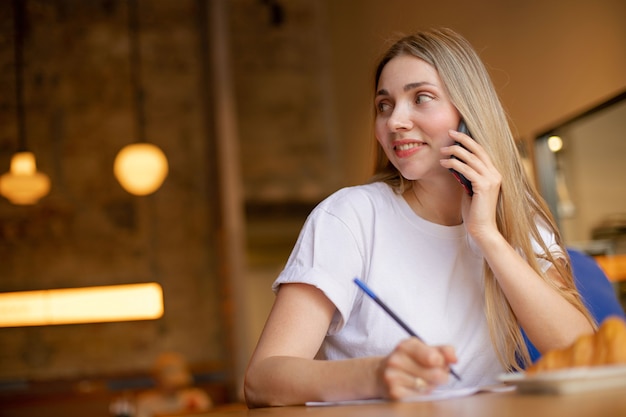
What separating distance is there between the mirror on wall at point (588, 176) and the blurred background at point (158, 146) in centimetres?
287

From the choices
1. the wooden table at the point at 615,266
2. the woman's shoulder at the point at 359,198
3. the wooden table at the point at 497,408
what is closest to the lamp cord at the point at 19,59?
the wooden table at the point at 615,266

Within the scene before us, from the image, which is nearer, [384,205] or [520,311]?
[520,311]

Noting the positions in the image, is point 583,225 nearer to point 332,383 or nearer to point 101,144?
point 332,383

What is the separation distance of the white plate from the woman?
1.30ft

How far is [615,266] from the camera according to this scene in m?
4.49

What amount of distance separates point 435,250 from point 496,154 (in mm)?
243

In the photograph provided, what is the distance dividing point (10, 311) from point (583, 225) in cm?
565

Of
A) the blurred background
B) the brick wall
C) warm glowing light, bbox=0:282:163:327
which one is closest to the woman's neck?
the blurred background

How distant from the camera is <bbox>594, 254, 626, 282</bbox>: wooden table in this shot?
174 inches

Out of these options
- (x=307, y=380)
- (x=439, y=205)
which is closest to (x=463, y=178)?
(x=439, y=205)

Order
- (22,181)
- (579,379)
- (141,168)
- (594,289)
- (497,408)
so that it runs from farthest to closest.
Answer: (22,181) → (141,168) → (594,289) → (579,379) → (497,408)

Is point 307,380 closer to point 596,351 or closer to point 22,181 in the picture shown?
point 596,351

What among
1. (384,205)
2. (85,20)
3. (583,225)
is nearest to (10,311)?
(85,20)

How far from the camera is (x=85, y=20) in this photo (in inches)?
337
